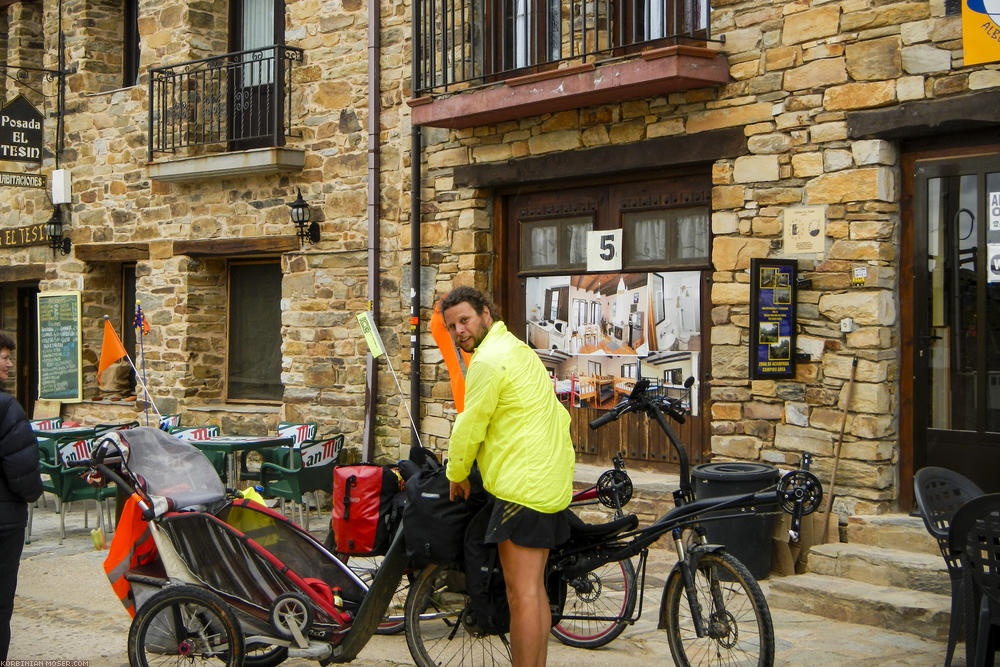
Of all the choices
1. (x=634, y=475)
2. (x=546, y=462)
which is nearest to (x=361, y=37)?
(x=634, y=475)

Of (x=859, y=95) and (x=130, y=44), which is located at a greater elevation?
(x=130, y=44)

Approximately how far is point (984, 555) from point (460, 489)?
2127 millimetres

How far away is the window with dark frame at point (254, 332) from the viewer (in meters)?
12.5

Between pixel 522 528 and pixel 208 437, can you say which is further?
pixel 208 437

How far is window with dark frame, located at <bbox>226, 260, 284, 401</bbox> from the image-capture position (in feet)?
41.0

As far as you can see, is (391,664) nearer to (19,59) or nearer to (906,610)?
(906,610)

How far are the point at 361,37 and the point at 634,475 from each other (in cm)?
498

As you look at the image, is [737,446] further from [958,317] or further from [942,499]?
[942,499]

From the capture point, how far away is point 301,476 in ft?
29.0

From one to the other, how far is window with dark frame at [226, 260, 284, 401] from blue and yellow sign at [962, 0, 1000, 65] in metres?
7.55

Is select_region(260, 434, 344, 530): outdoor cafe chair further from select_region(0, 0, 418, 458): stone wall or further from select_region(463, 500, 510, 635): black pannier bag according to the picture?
select_region(463, 500, 510, 635): black pannier bag

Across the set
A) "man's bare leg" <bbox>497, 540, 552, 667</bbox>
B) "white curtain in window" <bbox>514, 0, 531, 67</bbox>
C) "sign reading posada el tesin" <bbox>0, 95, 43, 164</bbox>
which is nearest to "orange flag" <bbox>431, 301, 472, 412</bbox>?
"white curtain in window" <bbox>514, 0, 531, 67</bbox>

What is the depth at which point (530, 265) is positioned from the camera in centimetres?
998

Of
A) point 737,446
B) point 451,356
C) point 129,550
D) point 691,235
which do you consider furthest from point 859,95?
point 129,550
